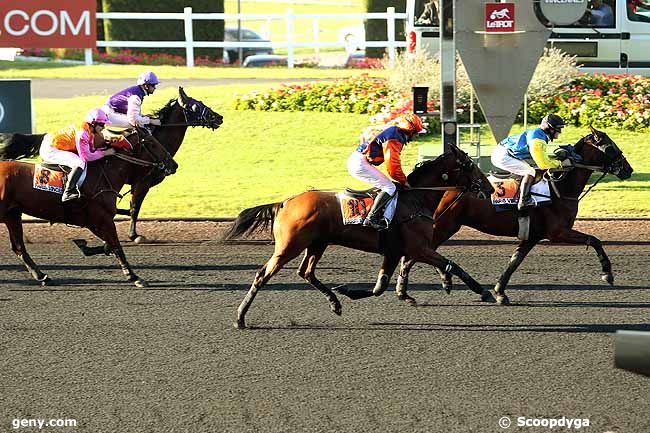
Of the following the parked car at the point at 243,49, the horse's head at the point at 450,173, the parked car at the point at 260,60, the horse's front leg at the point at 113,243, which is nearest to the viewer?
the horse's head at the point at 450,173

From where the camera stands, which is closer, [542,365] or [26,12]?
[542,365]

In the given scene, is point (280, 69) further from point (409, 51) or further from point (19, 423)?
point (19, 423)

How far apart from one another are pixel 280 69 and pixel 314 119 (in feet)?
26.6

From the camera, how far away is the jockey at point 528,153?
11.0m

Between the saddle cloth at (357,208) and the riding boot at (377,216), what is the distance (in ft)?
0.12

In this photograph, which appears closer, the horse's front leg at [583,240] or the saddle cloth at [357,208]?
the saddle cloth at [357,208]

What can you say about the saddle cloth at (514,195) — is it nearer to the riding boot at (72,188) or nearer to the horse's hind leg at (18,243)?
the riding boot at (72,188)

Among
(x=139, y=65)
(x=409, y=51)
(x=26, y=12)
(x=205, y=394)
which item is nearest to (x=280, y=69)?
(x=139, y=65)

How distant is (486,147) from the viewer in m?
17.5

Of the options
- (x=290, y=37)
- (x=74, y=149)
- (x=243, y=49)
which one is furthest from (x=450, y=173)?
(x=243, y=49)

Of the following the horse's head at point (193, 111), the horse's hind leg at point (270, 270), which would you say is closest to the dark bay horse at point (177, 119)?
the horse's head at point (193, 111)

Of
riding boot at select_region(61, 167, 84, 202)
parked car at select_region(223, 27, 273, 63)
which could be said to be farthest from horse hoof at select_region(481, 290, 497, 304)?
parked car at select_region(223, 27, 273, 63)

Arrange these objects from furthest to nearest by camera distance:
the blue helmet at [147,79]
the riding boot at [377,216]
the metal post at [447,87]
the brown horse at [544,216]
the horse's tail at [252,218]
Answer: the metal post at [447,87]
the blue helmet at [147,79]
the brown horse at [544,216]
the horse's tail at [252,218]
the riding boot at [377,216]

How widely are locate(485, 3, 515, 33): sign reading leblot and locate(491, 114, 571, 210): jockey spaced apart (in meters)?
4.14
